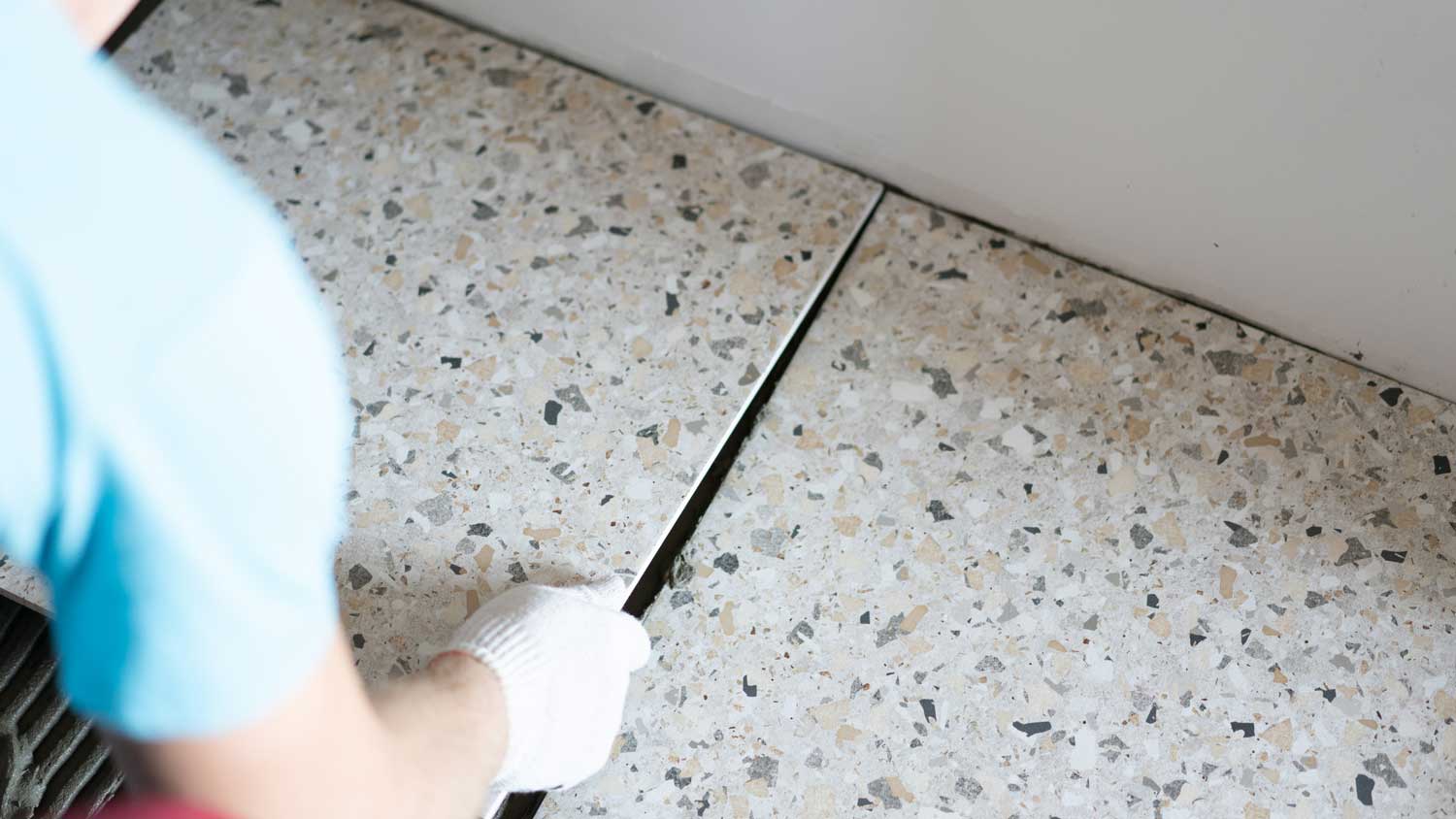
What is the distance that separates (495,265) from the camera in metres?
1.10

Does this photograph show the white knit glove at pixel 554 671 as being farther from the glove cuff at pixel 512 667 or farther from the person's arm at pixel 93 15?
the person's arm at pixel 93 15

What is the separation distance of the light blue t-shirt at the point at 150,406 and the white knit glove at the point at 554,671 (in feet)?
1.15

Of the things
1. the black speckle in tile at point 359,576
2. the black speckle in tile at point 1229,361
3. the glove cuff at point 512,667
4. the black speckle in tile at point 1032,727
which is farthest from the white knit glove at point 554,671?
the black speckle in tile at point 1229,361

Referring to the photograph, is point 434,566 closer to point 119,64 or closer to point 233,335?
point 233,335

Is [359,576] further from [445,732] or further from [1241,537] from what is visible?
[1241,537]

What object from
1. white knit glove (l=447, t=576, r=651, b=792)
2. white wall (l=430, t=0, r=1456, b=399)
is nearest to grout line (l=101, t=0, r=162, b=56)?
white wall (l=430, t=0, r=1456, b=399)

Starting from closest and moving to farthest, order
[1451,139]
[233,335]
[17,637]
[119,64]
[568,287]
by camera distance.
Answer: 1. [233,335]
2. [1451,139]
3. [17,637]
4. [568,287]
5. [119,64]

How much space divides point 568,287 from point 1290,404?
675mm

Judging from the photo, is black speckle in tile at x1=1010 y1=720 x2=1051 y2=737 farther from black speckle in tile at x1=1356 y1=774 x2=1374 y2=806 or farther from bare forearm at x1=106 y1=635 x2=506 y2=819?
bare forearm at x1=106 y1=635 x2=506 y2=819

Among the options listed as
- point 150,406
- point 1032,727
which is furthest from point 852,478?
point 150,406

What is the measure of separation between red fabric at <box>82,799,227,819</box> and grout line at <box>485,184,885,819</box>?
1.30 ft

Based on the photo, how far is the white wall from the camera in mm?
853

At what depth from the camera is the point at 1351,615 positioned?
3.04ft

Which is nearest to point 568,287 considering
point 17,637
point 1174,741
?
point 17,637
